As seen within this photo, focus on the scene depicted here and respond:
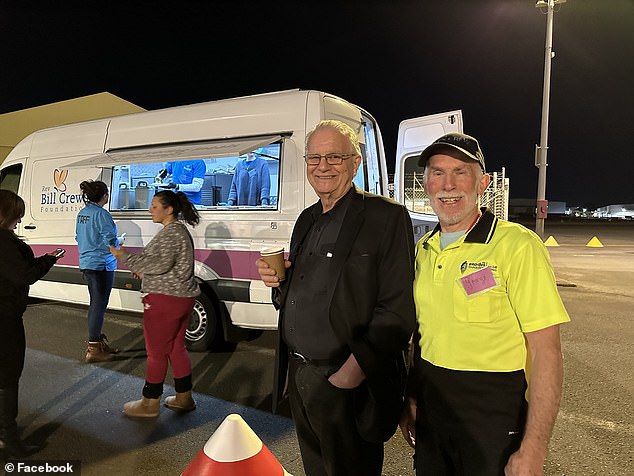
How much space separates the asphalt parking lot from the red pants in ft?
1.55

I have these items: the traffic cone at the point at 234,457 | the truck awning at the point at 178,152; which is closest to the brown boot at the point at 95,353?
the truck awning at the point at 178,152

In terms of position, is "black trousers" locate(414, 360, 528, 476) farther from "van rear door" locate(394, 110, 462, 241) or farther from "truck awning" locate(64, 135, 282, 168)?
"van rear door" locate(394, 110, 462, 241)

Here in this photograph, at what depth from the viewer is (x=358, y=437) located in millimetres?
1918

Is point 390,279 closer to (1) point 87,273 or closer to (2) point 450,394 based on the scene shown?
(2) point 450,394

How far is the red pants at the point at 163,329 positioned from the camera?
3660 mm

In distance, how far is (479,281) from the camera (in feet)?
5.14

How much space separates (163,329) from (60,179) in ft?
12.8

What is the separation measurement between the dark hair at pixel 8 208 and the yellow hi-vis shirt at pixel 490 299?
114 inches

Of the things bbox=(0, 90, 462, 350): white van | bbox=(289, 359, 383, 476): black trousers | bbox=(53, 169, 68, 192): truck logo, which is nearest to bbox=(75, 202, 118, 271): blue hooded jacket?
bbox=(0, 90, 462, 350): white van

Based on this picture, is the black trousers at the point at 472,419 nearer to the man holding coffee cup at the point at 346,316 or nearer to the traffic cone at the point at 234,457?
the man holding coffee cup at the point at 346,316

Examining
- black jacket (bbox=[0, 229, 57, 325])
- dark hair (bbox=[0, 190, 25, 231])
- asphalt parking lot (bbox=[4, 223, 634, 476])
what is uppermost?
dark hair (bbox=[0, 190, 25, 231])

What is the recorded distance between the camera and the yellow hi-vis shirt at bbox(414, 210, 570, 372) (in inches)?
59.2

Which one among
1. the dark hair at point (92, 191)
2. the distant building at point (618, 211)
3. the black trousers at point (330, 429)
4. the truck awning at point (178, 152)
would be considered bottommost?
the black trousers at point (330, 429)

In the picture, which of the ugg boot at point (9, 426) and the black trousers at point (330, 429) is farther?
the ugg boot at point (9, 426)
